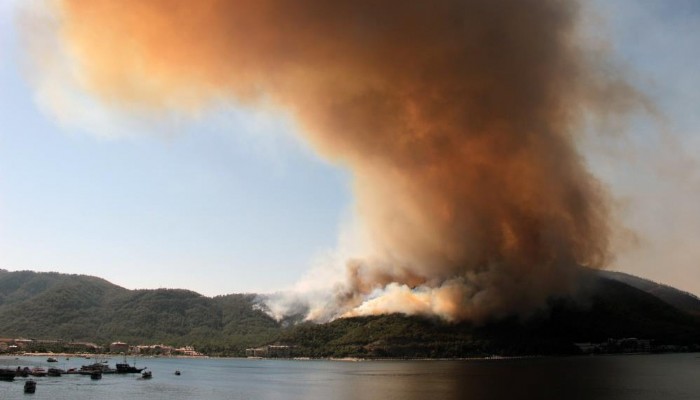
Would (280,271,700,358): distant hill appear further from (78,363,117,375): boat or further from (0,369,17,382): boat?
(0,369,17,382): boat

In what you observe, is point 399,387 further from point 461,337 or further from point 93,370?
point 461,337

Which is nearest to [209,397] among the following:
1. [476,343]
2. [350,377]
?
[350,377]

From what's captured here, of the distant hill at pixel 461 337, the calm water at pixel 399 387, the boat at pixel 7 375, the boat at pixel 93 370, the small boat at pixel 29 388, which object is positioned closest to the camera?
the calm water at pixel 399 387

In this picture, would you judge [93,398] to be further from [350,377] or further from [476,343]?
[476,343]

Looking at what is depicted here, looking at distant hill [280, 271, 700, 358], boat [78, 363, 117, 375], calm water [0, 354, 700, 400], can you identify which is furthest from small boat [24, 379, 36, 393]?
distant hill [280, 271, 700, 358]

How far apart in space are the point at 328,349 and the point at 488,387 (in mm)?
117460

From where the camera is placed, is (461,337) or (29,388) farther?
(461,337)

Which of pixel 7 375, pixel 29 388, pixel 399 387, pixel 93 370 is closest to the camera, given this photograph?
pixel 29 388

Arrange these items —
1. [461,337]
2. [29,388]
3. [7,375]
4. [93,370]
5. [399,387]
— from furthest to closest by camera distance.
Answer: [461,337] < [93,370] < [7,375] < [399,387] < [29,388]

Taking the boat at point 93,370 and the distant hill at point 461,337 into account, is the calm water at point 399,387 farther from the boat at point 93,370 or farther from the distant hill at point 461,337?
the distant hill at point 461,337

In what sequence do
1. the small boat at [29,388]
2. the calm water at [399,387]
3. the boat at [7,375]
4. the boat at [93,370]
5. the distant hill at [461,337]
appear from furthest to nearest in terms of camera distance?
the distant hill at [461,337], the boat at [93,370], the boat at [7,375], the small boat at [29,388], the calm water at [399,387]

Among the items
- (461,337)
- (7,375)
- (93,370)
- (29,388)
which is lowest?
(29,388)

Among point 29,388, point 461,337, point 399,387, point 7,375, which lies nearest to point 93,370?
point 7,375

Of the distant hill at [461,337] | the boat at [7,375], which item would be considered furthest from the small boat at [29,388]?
the distant hill at [461,337]
